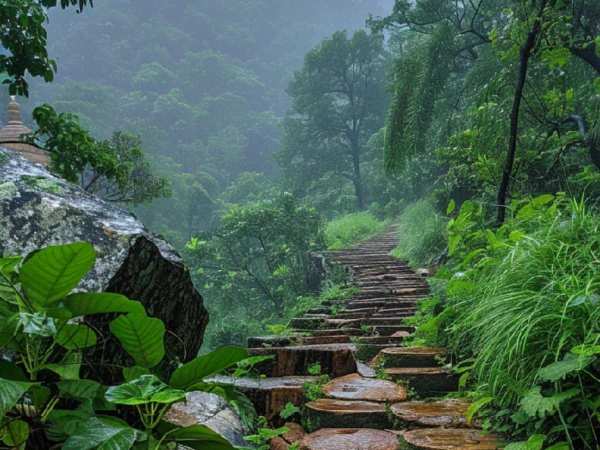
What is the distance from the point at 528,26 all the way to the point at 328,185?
2179cm

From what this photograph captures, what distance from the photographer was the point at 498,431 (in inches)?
80.8

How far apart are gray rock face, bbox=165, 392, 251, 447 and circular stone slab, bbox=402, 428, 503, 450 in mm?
674

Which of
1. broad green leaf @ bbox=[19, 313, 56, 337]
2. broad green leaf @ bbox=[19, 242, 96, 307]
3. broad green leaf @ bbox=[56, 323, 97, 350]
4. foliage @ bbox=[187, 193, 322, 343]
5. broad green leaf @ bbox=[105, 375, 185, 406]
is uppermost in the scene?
broad green leaf @ bbox=[19, 242, 96, 307]

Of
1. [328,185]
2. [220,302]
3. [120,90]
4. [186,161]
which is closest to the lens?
[220,302]

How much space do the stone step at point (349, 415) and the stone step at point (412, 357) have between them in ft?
2.01

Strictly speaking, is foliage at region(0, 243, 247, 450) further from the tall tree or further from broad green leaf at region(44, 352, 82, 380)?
the tall tree

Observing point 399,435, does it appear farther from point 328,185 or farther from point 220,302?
point 328,185

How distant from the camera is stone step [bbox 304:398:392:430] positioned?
2459 millimetres

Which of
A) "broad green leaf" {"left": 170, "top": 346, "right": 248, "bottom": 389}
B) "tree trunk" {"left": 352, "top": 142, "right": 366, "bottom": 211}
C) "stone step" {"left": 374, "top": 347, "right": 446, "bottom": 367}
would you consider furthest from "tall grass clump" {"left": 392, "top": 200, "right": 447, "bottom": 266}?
"tree trunk" {"left": 352, "top": 142, "right": 366, "bottom": 211}

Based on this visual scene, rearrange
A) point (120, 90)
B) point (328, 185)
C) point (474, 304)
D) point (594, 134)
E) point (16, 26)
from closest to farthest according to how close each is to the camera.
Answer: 1. point (474, 304)
2. point (16, 26)
3. point (594, 134)
4. point (328, 185)
5. point (120, 90)

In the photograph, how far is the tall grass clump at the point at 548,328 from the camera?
1.75 meters

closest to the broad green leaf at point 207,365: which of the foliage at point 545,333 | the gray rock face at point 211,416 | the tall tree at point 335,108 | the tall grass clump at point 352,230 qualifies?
the gray rock face at point 211,416

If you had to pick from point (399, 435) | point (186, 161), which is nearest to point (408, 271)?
point (399, 435)

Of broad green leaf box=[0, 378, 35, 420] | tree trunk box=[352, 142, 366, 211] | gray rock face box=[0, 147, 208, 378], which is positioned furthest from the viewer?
tree trunk box=[352, 142, 366, 211]
